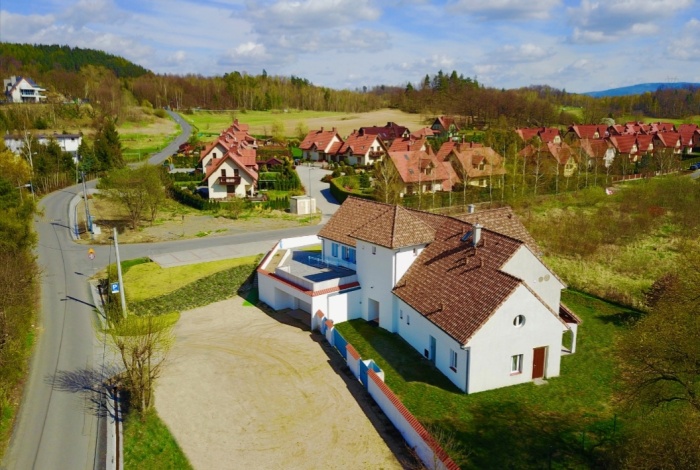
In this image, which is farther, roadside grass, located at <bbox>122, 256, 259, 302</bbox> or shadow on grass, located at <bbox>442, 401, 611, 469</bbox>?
roadside grass, located at <bbox>122, 256, 259, 302</bbox>

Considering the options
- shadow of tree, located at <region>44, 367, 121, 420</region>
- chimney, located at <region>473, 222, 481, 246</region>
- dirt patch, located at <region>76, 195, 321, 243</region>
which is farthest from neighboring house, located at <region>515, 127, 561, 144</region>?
shadow of tree, located at <region>44, 367, 121, 420</region>

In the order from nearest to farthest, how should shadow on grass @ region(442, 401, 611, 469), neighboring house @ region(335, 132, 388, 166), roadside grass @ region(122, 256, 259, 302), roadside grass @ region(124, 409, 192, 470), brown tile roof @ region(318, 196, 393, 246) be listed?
1. shadow on grass @ region(442, 401, 611, 469)
2. roadside grass @ region(124, 409, 192, 470)
3. brown tile roof @ region(318, 196, 393, 246)
4. roadside grass @ region(122, 256, 259, 302)
5. neighboring house @ region(335, 132, 388, 166)

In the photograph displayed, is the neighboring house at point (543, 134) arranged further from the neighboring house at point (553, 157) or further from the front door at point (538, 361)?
the front door at point (538, 361)

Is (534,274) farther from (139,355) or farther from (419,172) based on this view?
(419,172)

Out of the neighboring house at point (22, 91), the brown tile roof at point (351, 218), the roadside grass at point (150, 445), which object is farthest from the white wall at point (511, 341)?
the neighboring house at point (22, 91)

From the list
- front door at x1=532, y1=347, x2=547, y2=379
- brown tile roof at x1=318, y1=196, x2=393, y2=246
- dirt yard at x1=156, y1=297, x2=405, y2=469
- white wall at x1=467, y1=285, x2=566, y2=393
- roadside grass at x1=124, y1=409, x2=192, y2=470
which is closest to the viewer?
roadside grass at x1=124, y1=409, x2=192, y2=470

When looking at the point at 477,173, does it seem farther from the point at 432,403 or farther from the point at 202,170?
the point at 432,403

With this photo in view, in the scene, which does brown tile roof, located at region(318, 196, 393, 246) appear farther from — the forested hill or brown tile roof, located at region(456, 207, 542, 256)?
the forested hill
